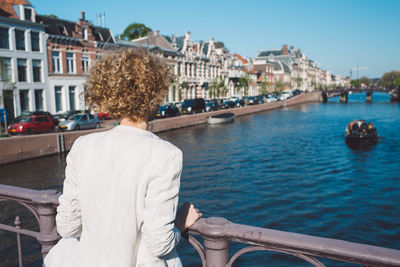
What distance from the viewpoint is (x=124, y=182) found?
1756 mm

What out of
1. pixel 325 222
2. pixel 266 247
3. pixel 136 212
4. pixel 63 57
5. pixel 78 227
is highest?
pixel 63 57

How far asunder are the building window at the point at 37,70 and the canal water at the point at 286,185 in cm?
1490

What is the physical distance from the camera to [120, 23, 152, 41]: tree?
60562mm

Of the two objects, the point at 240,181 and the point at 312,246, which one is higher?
the point at 312,246

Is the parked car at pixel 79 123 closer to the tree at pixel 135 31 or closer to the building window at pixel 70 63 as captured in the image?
the building window at pixel 70 63

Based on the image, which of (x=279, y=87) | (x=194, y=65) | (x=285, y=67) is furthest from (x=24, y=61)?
(x=285, y=67)

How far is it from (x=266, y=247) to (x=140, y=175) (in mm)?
1056

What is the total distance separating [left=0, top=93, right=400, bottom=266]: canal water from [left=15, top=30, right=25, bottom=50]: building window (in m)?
15.6

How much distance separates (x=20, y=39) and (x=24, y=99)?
16.8 ft

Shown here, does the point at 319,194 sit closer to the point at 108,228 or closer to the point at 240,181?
the point at 240,181

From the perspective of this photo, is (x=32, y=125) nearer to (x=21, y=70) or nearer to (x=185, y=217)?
(x=21, y=70)

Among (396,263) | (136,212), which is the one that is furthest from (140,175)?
(396,263)

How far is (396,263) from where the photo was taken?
188 centimetres

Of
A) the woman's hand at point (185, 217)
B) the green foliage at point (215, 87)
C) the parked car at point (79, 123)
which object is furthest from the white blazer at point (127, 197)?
the green foliage at point (215, 87)
